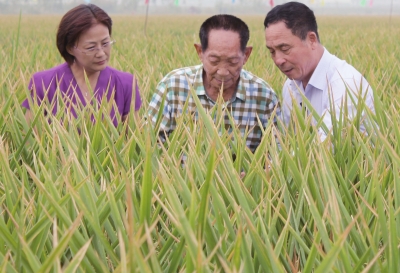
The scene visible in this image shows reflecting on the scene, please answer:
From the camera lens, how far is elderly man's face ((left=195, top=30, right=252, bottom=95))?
1728mm

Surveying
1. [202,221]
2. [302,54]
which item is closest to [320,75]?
[302,54]

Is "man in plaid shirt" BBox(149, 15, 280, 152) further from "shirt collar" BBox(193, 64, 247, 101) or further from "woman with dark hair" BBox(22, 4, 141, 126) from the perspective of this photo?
"woman with dark hair" BBox(22, 4, 141, 126)

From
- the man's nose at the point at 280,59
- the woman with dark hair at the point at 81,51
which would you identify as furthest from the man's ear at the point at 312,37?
the woman with dark hair at the point at 81,51

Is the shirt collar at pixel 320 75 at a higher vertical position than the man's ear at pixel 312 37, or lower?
lower

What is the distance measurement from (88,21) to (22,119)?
755 mm

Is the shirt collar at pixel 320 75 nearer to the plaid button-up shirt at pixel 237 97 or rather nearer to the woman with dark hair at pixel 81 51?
the plaid button-up shirt at pixel 237 97

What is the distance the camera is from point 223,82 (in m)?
1.67

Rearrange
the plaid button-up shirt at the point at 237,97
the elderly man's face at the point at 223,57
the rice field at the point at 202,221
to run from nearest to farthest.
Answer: the rice field at the point at 202,221 → the elderly man's face at the point at 223,57 → the plaid button-up shirt at the point at 237,97

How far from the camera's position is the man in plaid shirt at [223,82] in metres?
1.74

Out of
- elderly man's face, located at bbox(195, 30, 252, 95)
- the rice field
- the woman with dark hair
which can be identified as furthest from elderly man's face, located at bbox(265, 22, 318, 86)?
the rice field

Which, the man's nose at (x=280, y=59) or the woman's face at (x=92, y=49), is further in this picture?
the woman's face at (x=92, y=49)

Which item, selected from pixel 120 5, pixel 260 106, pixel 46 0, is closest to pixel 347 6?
pixel 120 5

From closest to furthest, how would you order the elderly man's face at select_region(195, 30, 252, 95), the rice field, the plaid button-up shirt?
the rice field < the elderly man's face at select_region(195, 30, 252, 95) < the plaid button-up shirt

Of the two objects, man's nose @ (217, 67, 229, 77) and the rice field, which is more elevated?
the rice field
